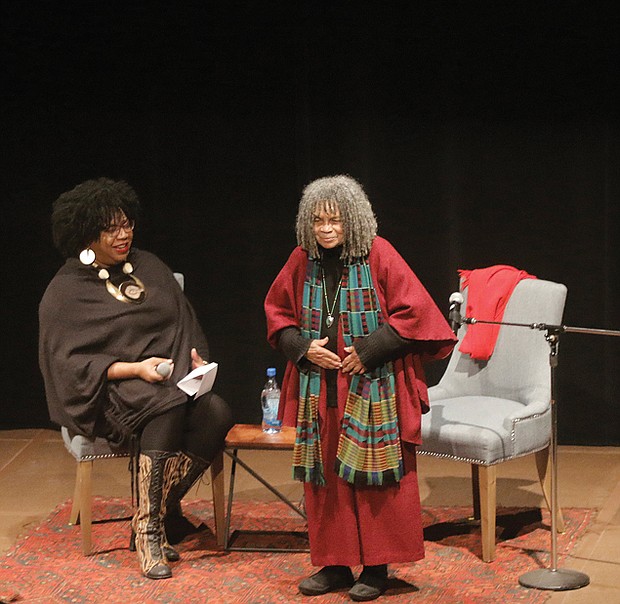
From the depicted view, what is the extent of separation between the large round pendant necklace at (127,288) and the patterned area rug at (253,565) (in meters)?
0.97

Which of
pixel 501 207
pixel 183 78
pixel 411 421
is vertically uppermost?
pixel 183 78

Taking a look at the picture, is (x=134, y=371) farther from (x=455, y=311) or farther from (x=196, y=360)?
(x=455, y=311)

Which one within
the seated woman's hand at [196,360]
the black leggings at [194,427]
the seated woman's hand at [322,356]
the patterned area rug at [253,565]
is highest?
the seated woman's hand at [322,356]

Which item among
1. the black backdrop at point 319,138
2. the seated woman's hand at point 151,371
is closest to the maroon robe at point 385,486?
the seated woman's hand at point 151,371

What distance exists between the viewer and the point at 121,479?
18.8 ft

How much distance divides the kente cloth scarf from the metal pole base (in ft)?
2.05

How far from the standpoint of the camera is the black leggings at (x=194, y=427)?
4.56 metres

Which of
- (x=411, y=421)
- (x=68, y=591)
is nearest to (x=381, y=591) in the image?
(x=411, y=421)

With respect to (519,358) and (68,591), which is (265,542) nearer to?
(68,591)

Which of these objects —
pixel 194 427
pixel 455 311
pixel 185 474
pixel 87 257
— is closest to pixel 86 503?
pixel 185 474

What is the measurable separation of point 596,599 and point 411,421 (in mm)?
870

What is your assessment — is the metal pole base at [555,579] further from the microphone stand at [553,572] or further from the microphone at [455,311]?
the microphone at [455,311]

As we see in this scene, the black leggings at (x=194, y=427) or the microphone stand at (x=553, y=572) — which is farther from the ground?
the black leggings at (x=194, y=427)

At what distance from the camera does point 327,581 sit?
4.22 m
